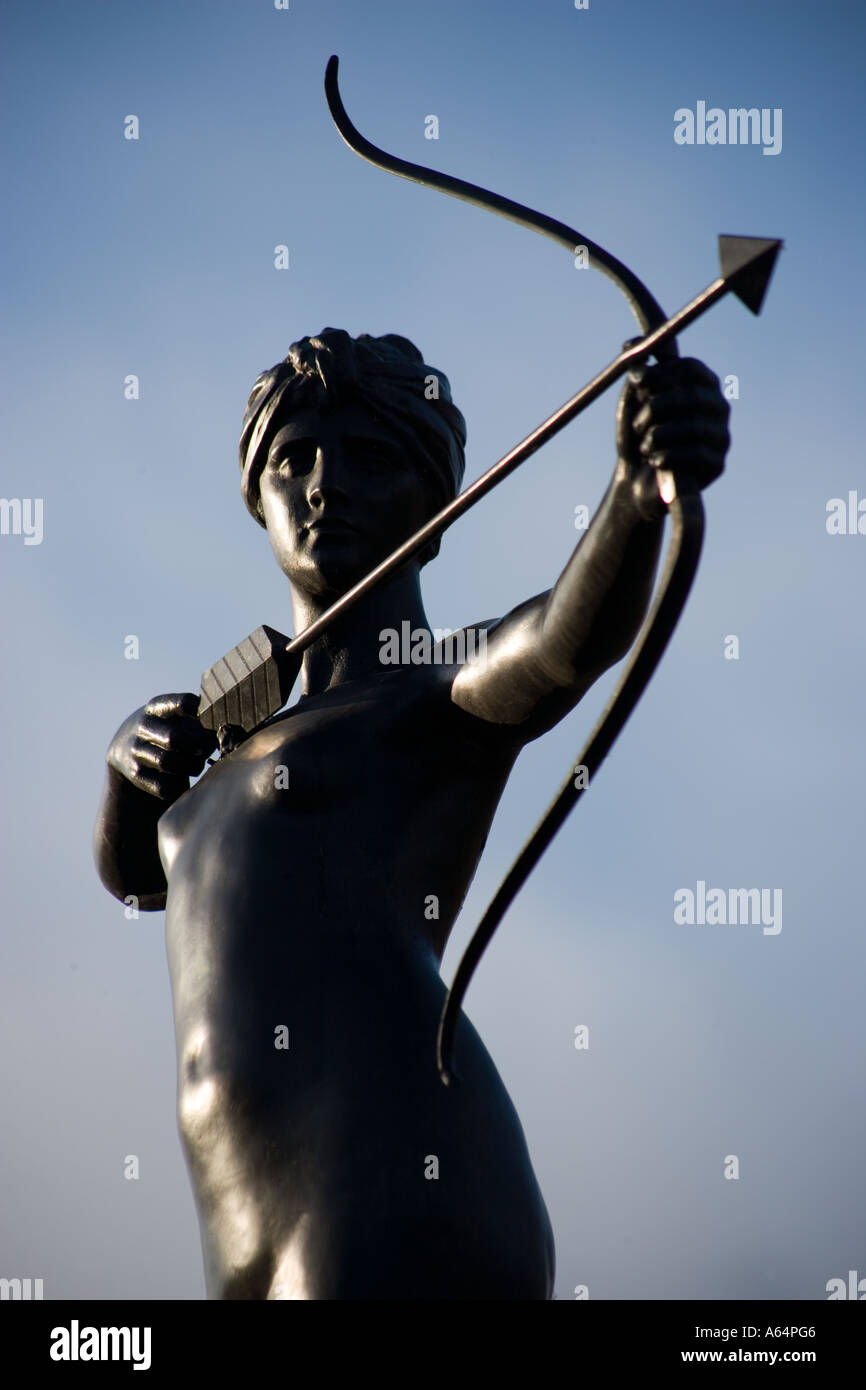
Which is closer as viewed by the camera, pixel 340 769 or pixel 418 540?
pixel 418 540

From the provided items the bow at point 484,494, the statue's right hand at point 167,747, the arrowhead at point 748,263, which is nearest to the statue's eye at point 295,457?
the bow at point 484,494

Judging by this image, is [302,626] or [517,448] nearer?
[517,448]

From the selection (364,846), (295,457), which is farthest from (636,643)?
(295,457)

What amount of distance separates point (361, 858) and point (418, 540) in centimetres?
86

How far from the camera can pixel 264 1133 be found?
4371mm

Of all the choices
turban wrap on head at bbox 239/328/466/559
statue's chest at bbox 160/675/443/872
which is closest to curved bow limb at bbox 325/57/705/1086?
statue's chest at bbox 160/675/443/872

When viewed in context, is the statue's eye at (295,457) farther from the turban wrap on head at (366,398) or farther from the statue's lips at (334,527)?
the statue's lips at (334,527)

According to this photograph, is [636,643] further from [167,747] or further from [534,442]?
[167,747]

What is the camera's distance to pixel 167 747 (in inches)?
218

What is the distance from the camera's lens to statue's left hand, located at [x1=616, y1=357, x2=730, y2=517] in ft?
11.7

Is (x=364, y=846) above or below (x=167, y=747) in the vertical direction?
below
